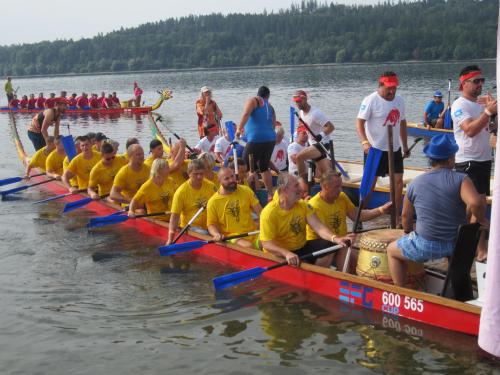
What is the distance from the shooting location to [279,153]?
14055 mm

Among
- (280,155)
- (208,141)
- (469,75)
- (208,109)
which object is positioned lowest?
(280,155)

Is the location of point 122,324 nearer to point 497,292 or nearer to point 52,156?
point 497,292

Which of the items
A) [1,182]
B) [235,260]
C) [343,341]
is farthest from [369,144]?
[1,182]

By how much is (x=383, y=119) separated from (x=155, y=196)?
3981 mm

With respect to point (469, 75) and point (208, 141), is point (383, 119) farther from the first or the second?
point (208, 141)

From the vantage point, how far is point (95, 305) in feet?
28.5

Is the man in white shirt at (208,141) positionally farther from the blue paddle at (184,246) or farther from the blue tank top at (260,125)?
the blue paddle at (184,246)

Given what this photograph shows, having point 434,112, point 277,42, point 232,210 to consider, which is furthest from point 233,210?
point 277,42

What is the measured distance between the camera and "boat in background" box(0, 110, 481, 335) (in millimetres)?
6586

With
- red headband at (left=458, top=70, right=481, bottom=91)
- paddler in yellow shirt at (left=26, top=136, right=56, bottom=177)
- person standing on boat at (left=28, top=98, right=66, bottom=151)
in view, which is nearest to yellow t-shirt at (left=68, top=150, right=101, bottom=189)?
person standing on boat at (left=28, top=98, right=66, bottom=151)

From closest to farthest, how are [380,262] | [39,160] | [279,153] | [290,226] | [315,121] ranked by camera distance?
[380,262] < [290,226] < [315,121] < [279,153] < [39,160]

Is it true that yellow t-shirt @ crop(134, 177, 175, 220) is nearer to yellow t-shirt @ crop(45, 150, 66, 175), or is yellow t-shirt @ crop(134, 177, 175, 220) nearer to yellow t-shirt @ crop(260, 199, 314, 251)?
yellow t-shirt @ crop(260, 199, 314, 251)

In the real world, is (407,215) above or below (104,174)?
above

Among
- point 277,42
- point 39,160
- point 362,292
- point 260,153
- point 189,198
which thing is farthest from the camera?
point 277,42
